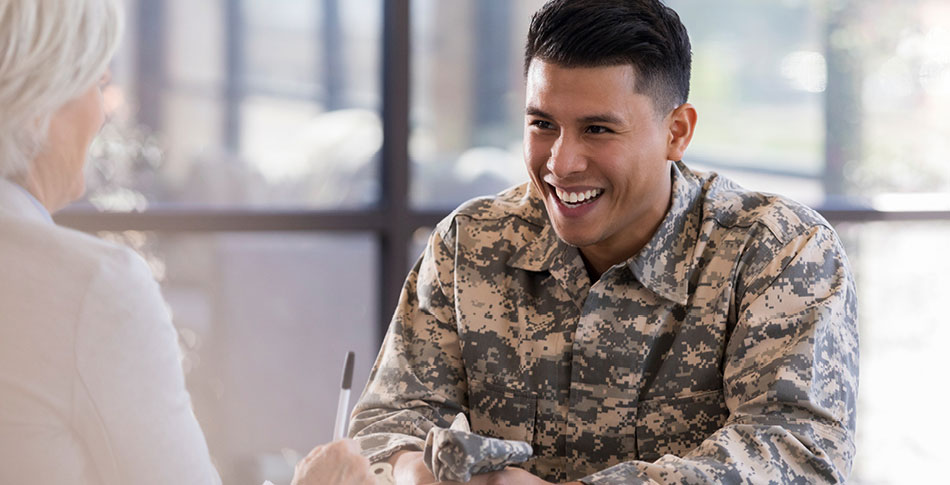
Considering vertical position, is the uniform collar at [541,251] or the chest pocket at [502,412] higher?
the uniform collar at [541,251]

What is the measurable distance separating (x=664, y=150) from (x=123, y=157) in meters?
1.68

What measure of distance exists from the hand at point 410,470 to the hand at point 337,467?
25 centimetres

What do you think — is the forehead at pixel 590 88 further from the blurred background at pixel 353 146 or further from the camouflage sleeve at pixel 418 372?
the blurred background at pixel 353 146

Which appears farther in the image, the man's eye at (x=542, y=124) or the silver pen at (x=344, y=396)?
the man's eye at (x=542, y=124)

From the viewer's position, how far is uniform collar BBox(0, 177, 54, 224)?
1040 millimetres

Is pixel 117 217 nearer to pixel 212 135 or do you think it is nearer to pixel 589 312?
pixel 212 135

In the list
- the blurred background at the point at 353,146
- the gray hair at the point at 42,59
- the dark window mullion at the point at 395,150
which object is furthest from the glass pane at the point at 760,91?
the gray hair at the point at 42,59

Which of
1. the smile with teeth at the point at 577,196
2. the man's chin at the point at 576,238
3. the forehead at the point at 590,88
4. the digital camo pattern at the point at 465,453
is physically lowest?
the digital camo pattern at the point at 465,453

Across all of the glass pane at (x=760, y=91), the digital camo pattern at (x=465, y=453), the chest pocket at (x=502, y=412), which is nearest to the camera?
the digital camo pattern at (x=465, y=453)

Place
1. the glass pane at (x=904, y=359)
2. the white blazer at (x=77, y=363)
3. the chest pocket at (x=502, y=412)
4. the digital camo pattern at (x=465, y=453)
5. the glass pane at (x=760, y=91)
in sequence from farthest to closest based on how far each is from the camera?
the glass pane at (x=904, y=359), the glass pane at (x=760, y=91), the chest pocket at (x=502, y=412), the digital camo pattern at (x=465, y=453), the white blazer at (x=77, y=363)

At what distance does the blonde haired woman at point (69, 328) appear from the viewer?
0.98 meters

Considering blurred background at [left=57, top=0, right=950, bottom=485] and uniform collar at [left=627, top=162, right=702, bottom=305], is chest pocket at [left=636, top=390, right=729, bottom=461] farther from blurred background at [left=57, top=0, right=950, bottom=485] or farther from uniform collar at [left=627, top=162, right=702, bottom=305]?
blurred background at [left=57, top=0, right=950, bottom=485]

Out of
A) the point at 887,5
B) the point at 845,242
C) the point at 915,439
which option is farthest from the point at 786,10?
the point at 915,439

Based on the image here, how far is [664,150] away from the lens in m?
1.77
